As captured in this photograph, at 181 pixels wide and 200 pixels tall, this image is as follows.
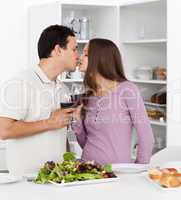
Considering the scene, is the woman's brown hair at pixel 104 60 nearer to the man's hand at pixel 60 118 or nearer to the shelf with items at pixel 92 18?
the man's hand at pixel 60 118

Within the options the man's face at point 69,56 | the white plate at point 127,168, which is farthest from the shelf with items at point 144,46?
the white plate at point 127,168

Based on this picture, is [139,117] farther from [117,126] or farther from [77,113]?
[77,113]

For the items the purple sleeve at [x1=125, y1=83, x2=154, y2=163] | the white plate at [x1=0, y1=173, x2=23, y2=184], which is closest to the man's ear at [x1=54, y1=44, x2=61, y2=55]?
the purple sleeve at [x1=125, y1=83, x2=154, y2=163]

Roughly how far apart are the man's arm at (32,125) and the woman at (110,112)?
180mm

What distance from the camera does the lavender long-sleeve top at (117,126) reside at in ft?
9.02

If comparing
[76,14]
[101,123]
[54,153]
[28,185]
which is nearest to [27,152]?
[54,153]

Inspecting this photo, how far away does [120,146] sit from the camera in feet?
9.21

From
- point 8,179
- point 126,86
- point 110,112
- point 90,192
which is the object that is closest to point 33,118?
point 110,112

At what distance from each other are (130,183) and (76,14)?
2.68 m

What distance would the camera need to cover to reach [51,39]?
2.88m

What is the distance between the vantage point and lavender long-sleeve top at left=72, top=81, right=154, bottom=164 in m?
2.75

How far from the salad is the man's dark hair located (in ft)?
2.59

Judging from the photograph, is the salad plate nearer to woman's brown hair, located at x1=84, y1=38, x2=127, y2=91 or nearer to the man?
the man

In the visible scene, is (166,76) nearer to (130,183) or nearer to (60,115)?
(60,115)
